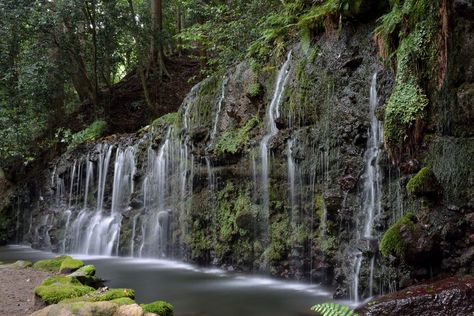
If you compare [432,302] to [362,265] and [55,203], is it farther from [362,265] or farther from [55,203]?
[55,203]

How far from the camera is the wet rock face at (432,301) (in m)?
5.12

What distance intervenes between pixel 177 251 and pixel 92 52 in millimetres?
11762

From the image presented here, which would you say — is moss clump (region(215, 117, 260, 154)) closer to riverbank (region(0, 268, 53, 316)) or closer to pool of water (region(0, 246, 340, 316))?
pool of water (region(0, 246, 340, 316))

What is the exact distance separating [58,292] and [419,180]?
6.04 m

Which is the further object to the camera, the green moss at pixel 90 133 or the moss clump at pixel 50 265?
the green moss at pixel 90 133

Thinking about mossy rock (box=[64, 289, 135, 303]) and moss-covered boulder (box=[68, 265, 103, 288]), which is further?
moss-covered boulder (box=[68, 265, 103, 288])

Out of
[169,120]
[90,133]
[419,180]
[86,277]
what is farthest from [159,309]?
[90,133]

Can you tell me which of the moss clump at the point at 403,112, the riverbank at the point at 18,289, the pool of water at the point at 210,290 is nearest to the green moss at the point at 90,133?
the pool of water at the point at 210,290

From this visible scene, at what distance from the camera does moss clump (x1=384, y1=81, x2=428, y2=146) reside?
751 cm

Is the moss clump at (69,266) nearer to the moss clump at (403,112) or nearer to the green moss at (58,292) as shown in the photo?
the green moss at (58,292)

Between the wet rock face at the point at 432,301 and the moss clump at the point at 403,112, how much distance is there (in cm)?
268

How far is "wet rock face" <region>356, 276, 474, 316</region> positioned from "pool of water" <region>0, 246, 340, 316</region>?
1.62 metres

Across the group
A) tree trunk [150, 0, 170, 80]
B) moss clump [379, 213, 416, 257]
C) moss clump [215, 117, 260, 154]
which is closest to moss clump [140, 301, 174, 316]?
moss clump [379, 213, 416, 257]

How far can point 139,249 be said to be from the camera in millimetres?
13656
